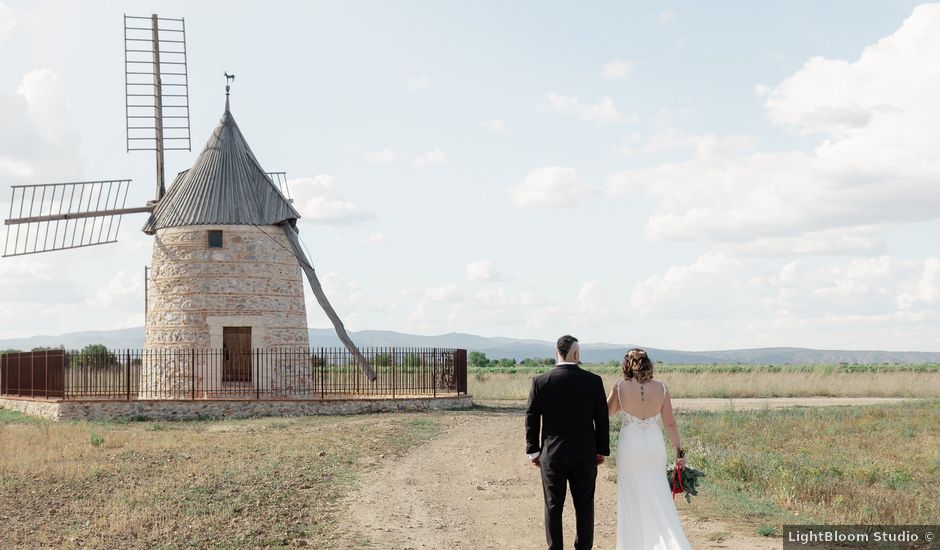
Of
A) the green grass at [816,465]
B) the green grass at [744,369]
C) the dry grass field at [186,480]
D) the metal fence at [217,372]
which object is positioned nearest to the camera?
the dry grass field at [186,480]

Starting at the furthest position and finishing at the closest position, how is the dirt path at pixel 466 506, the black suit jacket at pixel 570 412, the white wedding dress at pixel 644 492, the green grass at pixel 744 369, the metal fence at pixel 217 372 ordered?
the green grass at pixel 744 369, the metal fence at pixel 217 372, the dirt path at pixel 466 506, the white wedding dress at pixel 644 492, the black suit jacket at pixel 570 412

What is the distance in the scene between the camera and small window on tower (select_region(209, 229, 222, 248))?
30.7 meters

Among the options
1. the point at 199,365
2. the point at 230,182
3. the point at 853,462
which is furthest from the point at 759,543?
the point at 230,182

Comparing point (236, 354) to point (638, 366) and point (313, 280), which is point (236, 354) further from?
point (638, 366)

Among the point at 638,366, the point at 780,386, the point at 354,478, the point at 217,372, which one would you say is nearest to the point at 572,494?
the point at 638,366

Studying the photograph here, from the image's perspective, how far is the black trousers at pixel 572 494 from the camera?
834cm

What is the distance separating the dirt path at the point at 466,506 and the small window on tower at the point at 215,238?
14.2m

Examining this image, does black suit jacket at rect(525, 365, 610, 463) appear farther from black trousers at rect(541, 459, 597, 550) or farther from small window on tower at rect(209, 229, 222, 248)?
small window on tower at rect(209, 229, 222, 248)

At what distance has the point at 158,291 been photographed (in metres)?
31.2

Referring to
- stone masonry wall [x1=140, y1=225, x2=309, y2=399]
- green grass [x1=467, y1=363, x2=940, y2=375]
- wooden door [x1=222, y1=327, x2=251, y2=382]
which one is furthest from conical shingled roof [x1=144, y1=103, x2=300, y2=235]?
green grass [x1=467, y1=363, x2=940, y2=375]

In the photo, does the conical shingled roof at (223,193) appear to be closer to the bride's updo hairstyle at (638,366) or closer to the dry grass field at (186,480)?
the dry grass field at (186,480)

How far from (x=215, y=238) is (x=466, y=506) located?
20374mm

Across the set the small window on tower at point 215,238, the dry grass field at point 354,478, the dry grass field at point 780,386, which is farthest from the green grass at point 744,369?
the dry grass field at point 354,478

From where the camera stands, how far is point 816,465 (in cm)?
1602
